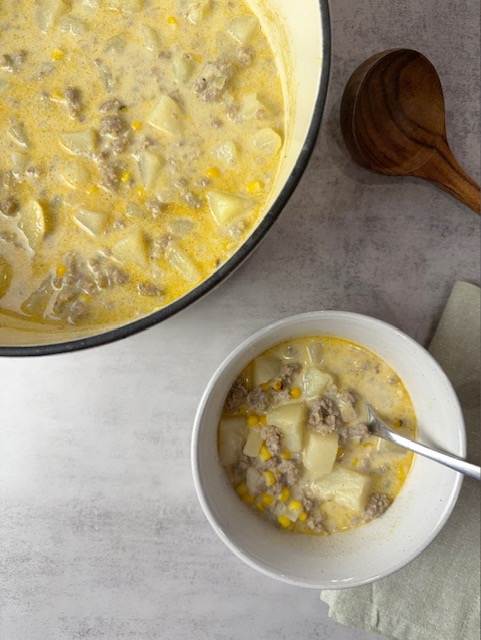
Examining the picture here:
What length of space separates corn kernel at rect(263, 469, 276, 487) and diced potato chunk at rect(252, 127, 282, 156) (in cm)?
103

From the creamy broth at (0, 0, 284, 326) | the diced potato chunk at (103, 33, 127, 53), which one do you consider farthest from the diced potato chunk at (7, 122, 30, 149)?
the diced potato chunk at (103, 33, 127, 53)

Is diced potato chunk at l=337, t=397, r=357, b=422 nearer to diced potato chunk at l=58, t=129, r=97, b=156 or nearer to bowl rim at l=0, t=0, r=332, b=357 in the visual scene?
bowl rim at l=0, t=0, r=332, b=357

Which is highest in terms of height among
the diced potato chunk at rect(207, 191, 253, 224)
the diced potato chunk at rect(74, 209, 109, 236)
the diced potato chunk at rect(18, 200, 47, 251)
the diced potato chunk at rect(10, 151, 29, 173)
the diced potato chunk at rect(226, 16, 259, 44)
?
the diced potato chunk at rect(226, 16, 259, 44)

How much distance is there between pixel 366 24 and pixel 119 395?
5.01 feet

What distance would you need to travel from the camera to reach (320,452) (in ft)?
7.08

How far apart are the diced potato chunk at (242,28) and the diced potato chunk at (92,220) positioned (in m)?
0.70

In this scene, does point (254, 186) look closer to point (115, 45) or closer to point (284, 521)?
point (115, 45)

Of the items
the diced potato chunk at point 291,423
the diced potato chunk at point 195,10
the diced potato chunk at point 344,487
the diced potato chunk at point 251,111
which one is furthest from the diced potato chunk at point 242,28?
the diced potato chunk at point 344,487

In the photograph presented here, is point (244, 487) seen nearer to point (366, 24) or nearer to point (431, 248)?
point (431, 248)

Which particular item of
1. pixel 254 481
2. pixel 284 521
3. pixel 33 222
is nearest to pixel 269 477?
pixel 254 481

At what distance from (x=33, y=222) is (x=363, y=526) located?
1.45 metres

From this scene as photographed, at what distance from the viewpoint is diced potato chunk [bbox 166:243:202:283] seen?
79.6 inches

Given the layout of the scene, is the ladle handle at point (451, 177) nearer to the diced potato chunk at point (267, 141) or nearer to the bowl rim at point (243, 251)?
the diced potato chunk at point (267, 141)

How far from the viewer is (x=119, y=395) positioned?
2.29 metres
